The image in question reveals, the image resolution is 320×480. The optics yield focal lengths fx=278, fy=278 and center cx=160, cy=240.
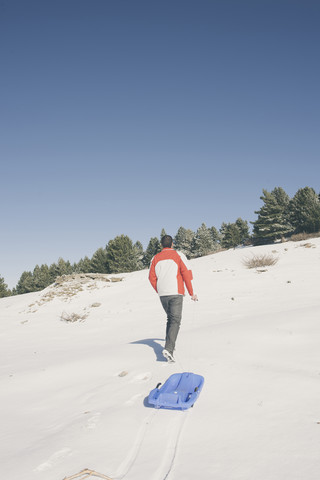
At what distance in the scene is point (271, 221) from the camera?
34062mm

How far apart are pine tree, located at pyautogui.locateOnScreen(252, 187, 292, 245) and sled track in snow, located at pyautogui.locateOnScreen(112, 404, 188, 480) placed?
3215 centimetres

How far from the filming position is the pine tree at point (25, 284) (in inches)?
2525

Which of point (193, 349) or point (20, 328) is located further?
point (20, 328)

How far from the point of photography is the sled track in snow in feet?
5.75

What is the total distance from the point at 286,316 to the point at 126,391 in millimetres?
3861

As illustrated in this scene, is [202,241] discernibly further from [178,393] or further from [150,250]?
[178,393]

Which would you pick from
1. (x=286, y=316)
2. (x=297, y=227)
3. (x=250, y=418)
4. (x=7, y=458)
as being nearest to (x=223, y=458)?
(x=250, y=418)

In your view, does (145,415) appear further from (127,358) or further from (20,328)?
(20,328)

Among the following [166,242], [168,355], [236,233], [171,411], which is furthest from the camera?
[236,233]

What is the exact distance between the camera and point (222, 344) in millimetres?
4699

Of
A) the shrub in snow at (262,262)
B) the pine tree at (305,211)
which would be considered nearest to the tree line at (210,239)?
the pine tree at (305,211)

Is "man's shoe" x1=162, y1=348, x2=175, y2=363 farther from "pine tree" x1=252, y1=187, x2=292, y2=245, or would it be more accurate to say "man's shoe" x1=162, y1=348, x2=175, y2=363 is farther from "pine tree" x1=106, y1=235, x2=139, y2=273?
"pine tree" x1=106, y1=235, x2=139, y2=273

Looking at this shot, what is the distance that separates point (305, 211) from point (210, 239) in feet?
83.7

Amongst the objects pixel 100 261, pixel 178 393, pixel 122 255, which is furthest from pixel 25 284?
pixel 178 393
